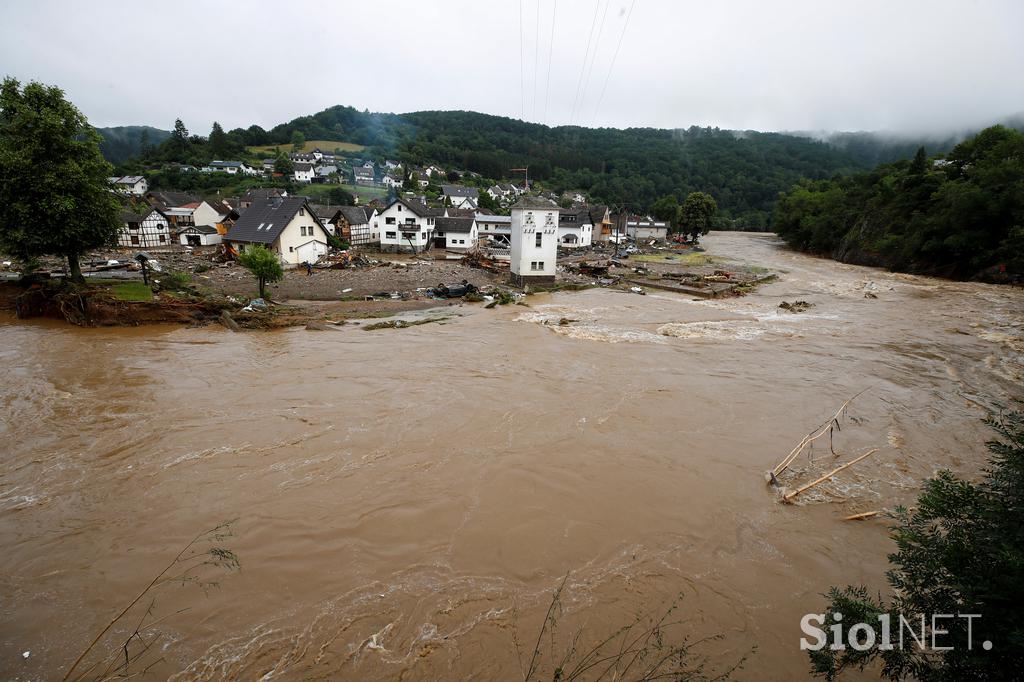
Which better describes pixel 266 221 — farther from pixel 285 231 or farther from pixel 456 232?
pixel 456 232

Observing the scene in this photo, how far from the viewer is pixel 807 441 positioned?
30.2 ft

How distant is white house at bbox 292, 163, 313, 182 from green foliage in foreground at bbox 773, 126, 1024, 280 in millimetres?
84572

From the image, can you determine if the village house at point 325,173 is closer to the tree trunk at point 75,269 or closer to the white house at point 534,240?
the white house at point 534,240

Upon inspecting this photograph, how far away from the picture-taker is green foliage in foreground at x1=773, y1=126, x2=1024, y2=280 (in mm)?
30953

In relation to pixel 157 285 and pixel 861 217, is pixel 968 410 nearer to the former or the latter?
pixel 157 285

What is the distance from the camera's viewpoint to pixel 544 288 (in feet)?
99.0

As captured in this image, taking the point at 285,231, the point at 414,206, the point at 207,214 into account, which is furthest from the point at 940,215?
the point at 207,214

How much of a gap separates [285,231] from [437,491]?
31.5 metres

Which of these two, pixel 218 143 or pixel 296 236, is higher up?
pixel 218 143

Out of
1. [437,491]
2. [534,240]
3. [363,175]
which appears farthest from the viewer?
[363,175]

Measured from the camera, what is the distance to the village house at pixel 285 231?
32688 mm

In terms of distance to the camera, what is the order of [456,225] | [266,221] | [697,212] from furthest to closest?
[697,212] → [456,225] → [266,221]

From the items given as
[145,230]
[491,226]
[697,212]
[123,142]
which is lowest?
[145,230]

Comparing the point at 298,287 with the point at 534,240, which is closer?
the point at 298,287
